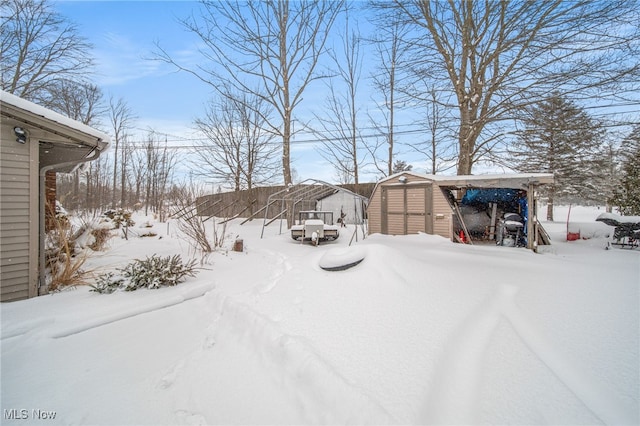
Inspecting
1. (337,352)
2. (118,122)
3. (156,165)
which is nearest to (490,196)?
(337,352)

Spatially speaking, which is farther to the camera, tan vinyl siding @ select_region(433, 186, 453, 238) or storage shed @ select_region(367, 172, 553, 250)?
tan vinyl siding @ select_region(433, 186, 453, 238)

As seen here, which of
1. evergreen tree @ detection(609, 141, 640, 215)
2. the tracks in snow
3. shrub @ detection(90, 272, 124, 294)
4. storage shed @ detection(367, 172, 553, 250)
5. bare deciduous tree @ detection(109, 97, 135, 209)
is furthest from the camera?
bare deciduous tree @ detection(109, 97, 135, 209)

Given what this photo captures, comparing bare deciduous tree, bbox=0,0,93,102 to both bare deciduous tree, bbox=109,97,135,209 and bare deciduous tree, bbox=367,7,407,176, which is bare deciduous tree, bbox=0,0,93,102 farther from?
bare deciduous tree, bbox=367,7,407,176

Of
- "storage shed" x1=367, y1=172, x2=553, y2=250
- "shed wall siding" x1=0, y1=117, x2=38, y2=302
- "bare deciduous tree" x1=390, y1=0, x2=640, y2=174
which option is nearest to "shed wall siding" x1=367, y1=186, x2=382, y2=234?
"storage shed" x1=367, y1=172, x2=553, y2=250

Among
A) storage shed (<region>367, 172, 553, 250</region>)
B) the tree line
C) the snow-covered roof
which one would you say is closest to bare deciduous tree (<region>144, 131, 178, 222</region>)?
the tree line

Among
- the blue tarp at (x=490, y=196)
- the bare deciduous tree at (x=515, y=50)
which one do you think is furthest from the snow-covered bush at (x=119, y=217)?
the blue tarp at (x=490, y=196)

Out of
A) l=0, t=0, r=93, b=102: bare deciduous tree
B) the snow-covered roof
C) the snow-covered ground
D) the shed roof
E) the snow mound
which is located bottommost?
the snow-covered ground

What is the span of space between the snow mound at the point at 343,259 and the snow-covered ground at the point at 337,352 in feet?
1.51

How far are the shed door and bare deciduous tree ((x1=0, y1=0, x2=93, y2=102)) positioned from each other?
1579 centimetres

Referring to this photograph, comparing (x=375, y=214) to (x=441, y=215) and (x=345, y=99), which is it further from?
(x=345, y=99)

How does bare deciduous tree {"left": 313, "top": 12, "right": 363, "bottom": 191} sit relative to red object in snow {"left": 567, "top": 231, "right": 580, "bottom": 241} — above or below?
above

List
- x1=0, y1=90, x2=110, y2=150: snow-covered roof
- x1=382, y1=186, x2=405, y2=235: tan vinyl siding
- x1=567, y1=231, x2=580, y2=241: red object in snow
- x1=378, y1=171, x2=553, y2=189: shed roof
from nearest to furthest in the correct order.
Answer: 1. x1=0, y1=90, x2=110, y2=150: snow-covered roof
2. x1=378, y1=171, x2=553, y2=189: shed roof
3. x1=567, y1=231, x2=580, y2=241: red object in snow
4. x1=382, y1=186, x2=405, y2=235: tan vinyl siding

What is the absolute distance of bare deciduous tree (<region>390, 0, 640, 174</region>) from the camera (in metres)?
7.55

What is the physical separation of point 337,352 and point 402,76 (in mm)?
11921
